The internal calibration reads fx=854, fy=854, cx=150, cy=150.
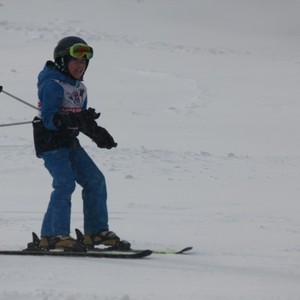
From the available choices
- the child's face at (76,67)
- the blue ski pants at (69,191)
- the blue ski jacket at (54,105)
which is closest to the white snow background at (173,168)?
the blue ski pants at (69,191)

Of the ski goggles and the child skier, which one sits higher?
the ski goggles

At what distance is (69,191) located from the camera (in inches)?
223

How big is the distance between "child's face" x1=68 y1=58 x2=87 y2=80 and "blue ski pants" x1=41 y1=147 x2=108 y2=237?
502mm

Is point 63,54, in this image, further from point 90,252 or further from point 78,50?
point 90,252

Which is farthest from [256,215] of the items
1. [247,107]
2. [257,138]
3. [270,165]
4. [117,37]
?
[117,37]

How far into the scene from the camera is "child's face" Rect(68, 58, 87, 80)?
567cm

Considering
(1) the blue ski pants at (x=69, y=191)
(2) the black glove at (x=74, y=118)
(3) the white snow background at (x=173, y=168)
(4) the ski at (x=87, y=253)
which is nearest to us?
(3) the white snow background at (x=173, y=168)

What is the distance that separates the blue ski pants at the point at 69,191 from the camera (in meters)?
5.65

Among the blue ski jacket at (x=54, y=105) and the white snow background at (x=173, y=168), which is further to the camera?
the blue ski jacket at (x=54, y=105)

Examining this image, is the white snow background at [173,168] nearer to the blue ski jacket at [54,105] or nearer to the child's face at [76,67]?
the blue ski jacket at [54,105]

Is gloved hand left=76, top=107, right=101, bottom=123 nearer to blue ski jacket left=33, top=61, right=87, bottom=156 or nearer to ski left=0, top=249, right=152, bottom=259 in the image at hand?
blue ski jacket left=33, top=61, right=87, bottom=156

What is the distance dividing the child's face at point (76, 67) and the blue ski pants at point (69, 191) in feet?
1.65

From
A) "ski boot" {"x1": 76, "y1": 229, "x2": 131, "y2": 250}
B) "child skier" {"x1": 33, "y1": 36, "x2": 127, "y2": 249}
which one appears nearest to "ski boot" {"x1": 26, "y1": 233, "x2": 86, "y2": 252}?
"child skier" {"x1": 33, "y1": 36, "x2": 127, "y2": 249}

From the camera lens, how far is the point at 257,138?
1384 cm
